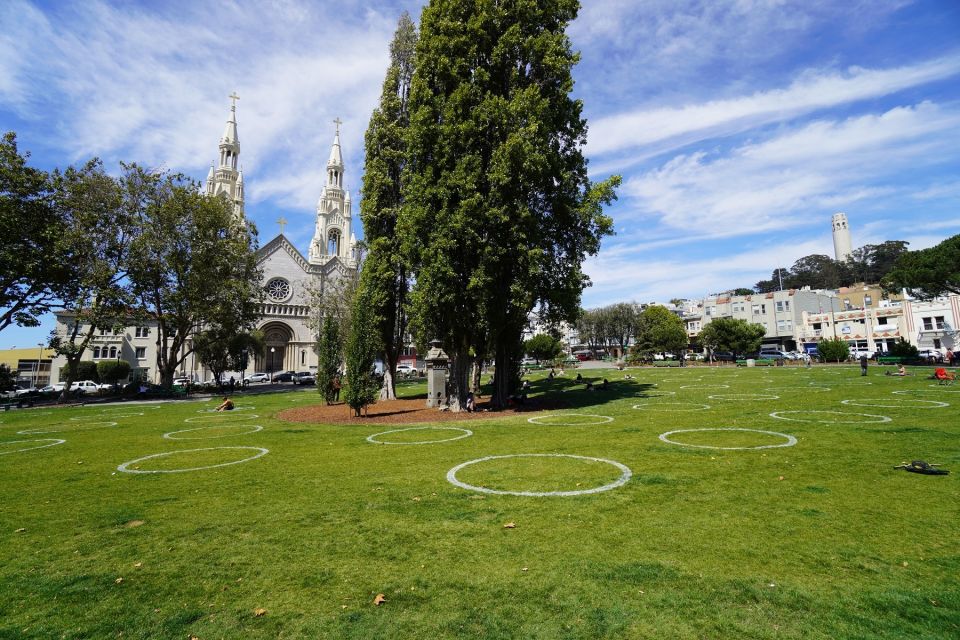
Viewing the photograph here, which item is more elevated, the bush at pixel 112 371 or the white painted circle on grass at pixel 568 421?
the bush at pixel 112 371

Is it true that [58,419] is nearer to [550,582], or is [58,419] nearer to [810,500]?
[550,582]

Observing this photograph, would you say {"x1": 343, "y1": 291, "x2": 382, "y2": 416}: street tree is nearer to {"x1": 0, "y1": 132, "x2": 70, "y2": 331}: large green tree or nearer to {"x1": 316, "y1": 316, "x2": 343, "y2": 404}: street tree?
{"x1": 316, "y1": 316, "x2": 343, "y2": 404}: street tree

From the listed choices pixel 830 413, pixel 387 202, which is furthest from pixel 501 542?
pixel 387 202

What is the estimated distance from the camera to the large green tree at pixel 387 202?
24266mm

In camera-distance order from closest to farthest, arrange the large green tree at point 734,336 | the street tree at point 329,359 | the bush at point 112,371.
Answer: the street tree at point 329,359 → the bush at point 112,371 → the large green tree at point 734,336

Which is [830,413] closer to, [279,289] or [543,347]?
[543,347]

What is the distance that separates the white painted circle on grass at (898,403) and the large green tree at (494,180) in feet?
33.5

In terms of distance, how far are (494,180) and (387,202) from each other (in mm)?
10348

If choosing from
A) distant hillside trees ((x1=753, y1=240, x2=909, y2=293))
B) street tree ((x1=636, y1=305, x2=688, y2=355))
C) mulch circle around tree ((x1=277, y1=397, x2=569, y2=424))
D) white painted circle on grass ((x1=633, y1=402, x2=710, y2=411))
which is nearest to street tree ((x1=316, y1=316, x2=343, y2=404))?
mulch circle around tree ((x1=277, y1=397, x2=569, y2=424))

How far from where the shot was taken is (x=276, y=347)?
228 ft

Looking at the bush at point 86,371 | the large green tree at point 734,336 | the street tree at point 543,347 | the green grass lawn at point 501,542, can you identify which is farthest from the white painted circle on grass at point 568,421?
the bush at point 86,371

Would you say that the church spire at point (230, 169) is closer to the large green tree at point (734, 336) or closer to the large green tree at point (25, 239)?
the large green tree at point (25, 239)

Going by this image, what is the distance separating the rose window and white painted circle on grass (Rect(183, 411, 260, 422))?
51999 mm

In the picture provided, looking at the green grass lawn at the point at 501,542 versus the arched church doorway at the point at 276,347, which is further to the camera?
the arched church doorway at the point at 276,347
